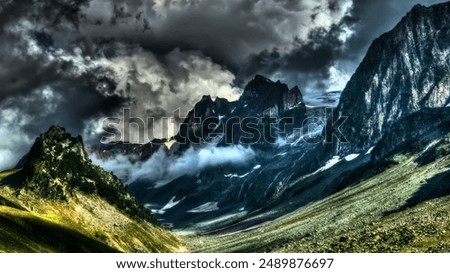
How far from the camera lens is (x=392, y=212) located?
465ft

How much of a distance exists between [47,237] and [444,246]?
259 ft

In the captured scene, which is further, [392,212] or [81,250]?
[392,212]

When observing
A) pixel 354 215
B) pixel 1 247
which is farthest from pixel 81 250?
pixel 354 215

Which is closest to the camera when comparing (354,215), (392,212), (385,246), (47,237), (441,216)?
(385,246)

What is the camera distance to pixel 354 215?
6216 inches

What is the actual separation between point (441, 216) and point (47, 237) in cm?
7193

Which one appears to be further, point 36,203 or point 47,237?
point 36,203
